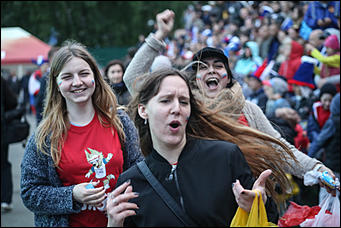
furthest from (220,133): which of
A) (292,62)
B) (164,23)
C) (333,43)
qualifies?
(292,62)

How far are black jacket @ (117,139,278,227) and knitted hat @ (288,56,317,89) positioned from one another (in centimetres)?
692

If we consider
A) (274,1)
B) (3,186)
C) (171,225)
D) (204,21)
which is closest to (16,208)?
(3,186)

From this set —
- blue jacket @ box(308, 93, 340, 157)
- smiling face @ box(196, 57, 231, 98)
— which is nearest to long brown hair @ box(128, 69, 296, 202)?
smiling face @ box(196, 57, 231, 98)

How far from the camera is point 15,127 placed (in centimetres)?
763

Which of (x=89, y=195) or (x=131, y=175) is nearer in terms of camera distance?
(x=131, y=175)

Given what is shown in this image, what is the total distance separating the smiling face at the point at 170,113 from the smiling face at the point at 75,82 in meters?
1.05

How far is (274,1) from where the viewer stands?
14.0 meters

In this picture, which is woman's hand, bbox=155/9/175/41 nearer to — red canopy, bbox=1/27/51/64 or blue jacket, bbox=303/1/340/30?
blue jacket, bbox=303/1/340/30

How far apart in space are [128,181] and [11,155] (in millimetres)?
11165

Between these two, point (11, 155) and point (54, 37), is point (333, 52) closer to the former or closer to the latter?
point (11, 155)

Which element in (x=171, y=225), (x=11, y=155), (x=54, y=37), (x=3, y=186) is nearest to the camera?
(x=171, y=225)

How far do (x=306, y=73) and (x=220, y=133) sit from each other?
6.46 meters

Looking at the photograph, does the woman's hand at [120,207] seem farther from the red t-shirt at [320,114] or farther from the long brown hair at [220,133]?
the red t-shirt at [320,114]

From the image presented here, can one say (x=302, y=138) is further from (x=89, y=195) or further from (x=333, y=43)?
(x=89, y=195)
